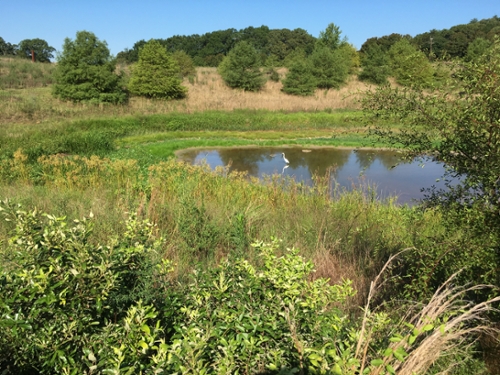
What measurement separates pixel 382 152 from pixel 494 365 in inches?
710

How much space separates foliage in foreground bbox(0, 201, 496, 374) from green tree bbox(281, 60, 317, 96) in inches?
1326

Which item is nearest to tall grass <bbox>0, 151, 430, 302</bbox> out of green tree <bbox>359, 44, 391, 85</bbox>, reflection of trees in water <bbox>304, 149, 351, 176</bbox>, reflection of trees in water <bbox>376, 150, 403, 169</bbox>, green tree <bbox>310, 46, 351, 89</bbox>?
reflection of trees in water <bbox>304, 149, 351, 176</bbox>

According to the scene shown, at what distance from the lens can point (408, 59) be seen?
3.90 m

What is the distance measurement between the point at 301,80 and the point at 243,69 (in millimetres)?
5296

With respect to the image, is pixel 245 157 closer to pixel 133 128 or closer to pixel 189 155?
pixel 189 155

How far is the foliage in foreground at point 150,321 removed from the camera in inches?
69.8

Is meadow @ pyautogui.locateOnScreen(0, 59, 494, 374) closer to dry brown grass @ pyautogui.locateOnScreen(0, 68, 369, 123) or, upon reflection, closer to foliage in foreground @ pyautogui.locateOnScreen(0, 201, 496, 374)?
foliage in foreground @ pyautogui.locateOnScreen(0, 201, 496, 374)

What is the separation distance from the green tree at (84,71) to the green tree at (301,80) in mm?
15687

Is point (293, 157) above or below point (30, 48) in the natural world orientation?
below

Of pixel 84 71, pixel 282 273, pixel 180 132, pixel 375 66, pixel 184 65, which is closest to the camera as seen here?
pixel 282 273

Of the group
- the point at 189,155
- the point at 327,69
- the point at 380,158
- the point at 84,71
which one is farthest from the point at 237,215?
the point at 327,69

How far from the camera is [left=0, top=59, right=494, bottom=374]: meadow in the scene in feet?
6.03

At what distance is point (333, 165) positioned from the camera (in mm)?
16562

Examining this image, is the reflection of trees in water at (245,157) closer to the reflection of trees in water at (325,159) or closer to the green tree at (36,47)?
the reflection of trees in water at (325,159)
